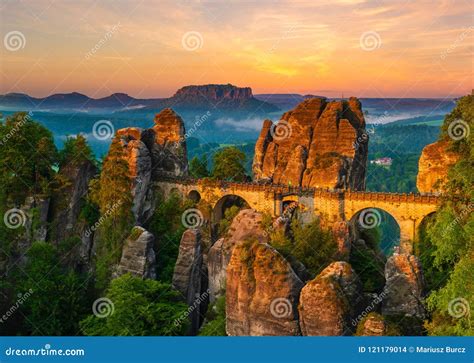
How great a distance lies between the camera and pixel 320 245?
35.8 m

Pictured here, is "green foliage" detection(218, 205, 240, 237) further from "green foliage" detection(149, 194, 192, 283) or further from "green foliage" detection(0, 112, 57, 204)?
"green foliage" detection(0, 112, 57, 204)

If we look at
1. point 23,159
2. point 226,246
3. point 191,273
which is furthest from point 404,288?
point 23,159

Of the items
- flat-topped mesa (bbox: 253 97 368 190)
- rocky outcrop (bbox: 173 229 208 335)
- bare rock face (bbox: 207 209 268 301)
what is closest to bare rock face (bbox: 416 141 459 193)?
flat-topped mesa (bbox: 253 97 368 190)

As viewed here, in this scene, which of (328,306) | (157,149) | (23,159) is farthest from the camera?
(157,149)

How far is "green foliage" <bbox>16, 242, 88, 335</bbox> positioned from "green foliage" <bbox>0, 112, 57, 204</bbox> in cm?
501

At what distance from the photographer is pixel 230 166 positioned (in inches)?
2101

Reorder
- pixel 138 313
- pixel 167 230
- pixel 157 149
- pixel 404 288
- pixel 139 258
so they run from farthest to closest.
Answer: pixel 157 149, pixel 167 230, pixel 139 258, pixel 138 313, pixel 404 288

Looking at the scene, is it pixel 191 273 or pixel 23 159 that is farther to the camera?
pixel 23 159

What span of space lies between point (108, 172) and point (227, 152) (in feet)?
50.2

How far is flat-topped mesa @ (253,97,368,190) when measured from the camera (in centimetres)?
4638

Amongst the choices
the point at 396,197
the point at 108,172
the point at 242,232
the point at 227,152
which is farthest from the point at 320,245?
the point at 227,152

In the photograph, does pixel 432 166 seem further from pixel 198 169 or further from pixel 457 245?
pixel 198 169

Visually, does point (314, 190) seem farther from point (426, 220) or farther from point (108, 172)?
point (108, 172)

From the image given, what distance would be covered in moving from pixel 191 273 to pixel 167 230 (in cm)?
1007
